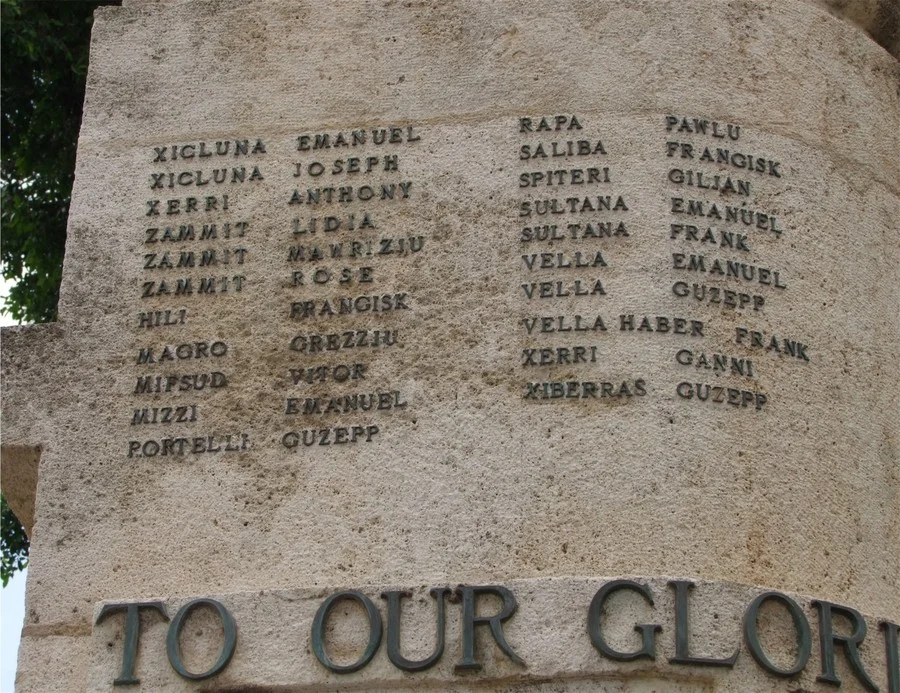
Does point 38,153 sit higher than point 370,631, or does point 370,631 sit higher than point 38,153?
point 38,153

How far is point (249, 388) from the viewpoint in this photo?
25.2ft

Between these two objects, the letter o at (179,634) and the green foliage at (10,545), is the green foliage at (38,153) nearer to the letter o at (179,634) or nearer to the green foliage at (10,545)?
the green foliage at (10,545)

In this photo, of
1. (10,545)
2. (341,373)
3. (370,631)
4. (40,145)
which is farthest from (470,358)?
(10,545)

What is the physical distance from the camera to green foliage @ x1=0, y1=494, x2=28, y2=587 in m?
13.8

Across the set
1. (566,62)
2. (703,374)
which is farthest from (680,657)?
(566,62)

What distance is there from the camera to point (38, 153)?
13.6 metres

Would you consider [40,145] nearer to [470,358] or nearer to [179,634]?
[470,358]

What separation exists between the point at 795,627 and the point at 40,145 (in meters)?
8.73

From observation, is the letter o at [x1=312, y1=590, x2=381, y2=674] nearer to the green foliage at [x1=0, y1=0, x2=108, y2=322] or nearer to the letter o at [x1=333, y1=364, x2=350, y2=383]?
the letter o at [x1=333, y1=364, x2=350, y2=383]

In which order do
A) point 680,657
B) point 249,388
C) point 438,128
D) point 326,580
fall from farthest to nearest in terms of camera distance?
point 438,128 < point 249,388 < point 326,580 < point 680,657

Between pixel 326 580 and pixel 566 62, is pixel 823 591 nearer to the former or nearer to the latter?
pixel 326 580

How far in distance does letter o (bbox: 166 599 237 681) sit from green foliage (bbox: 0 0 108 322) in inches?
265

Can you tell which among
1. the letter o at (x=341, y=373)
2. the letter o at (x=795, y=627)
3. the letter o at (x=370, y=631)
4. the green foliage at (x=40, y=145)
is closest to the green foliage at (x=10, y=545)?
the green foliage at (x=40, y=145)

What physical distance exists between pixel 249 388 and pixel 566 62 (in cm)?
229
